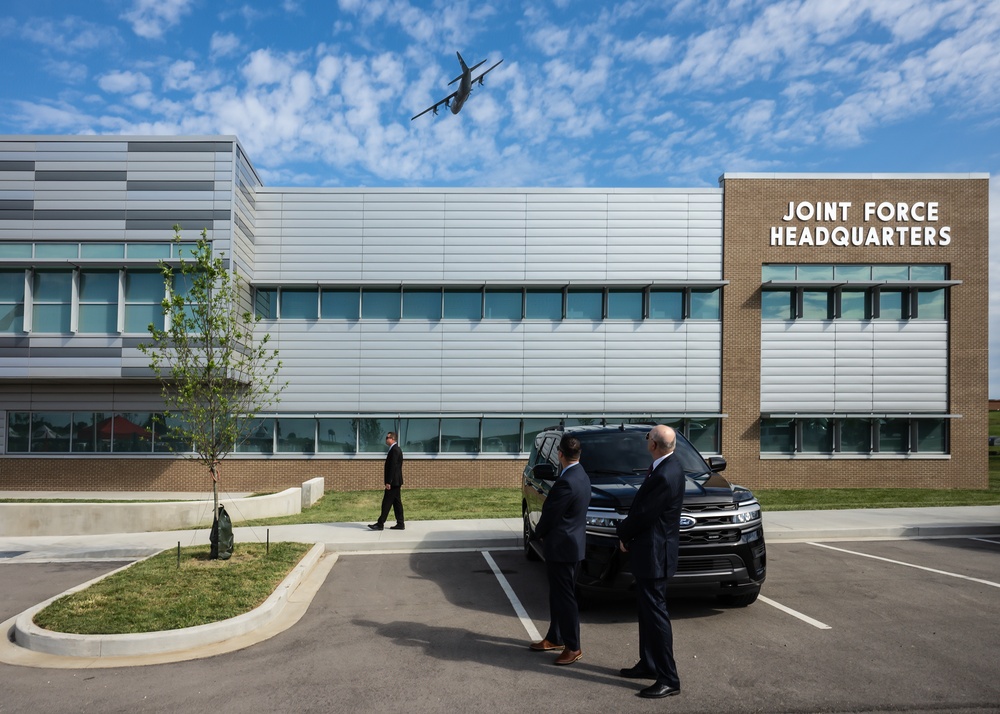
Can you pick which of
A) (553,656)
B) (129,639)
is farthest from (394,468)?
(553,656)

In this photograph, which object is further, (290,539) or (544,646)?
(290,539)

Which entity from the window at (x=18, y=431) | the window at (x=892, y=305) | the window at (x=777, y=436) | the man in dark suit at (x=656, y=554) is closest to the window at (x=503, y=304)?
the window at (x=777, y=436)

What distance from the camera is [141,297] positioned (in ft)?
69.4

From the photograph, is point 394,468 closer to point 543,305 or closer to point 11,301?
point 543,305

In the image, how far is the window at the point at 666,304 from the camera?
934 inches

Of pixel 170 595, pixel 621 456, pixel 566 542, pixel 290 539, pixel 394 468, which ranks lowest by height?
pixel 290 539

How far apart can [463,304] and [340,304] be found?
394cm

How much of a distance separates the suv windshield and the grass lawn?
4.03 meters

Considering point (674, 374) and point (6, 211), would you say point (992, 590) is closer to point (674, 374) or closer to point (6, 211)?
point (674, 374)

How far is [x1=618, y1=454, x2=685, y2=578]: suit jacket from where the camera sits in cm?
550

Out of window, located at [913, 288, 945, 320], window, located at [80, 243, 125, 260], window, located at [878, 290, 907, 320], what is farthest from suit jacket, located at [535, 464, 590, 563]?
window, located at [913, 288, 945, 320]

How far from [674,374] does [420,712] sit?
19.6 meters

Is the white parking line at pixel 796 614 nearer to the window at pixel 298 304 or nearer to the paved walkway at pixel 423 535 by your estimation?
the paved walkway at pixel 423 535

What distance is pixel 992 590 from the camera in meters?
8.66
